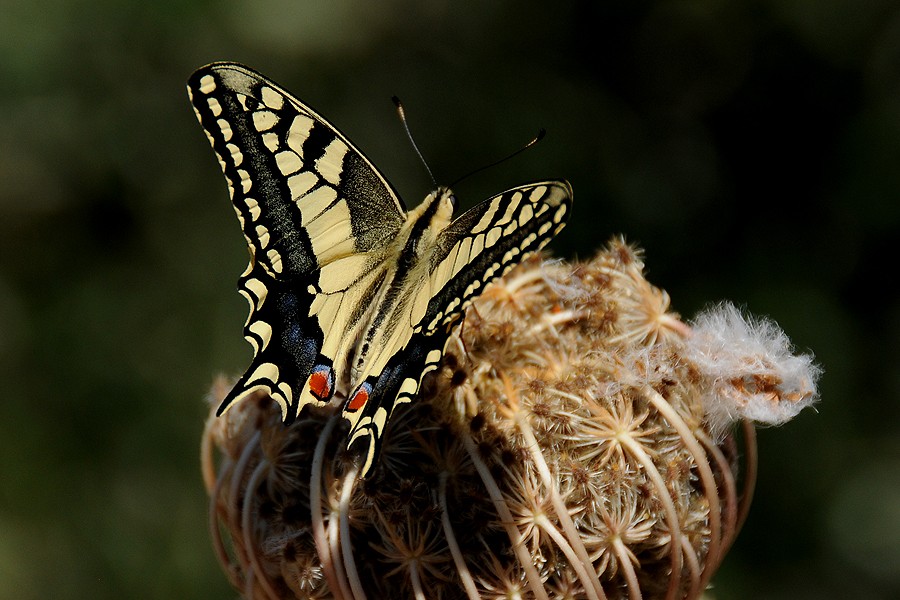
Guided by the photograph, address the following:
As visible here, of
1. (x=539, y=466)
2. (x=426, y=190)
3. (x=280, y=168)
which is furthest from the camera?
(x=426, y=190)

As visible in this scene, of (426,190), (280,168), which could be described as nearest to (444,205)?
(280,168)

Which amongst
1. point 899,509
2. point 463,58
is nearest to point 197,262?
point 463,58

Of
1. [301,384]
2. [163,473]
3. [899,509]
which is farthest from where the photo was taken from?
[163,473]

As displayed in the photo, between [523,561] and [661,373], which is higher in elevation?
[661,373]

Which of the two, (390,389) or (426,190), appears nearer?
(390,389)

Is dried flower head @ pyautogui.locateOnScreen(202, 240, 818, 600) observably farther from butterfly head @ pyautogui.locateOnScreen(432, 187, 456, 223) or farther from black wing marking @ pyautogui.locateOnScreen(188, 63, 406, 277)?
black wing marking @ pyautogui.locateOnScreen(188, 63, 406, 277)

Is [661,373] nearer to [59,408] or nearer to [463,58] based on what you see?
[463,58]

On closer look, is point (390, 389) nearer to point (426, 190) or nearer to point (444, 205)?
point (444, 205)

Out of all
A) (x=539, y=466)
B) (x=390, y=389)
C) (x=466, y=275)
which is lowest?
(x=539, y=466)
